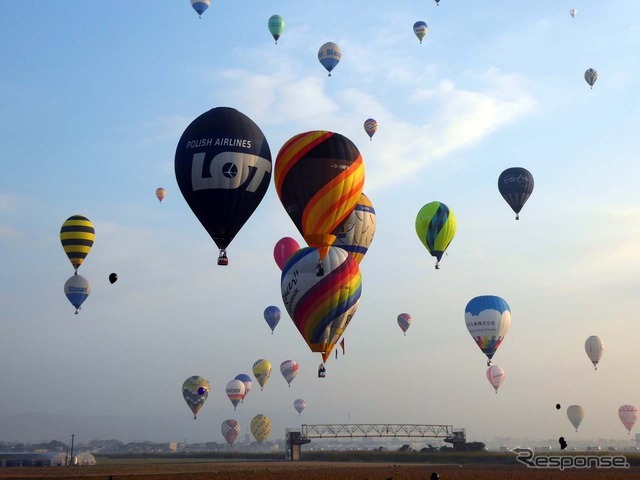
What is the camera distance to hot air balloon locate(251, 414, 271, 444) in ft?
419

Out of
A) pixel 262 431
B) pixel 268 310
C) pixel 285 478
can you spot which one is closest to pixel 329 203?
pixel 285 478

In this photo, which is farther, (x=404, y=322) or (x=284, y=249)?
(x=404, y=322)

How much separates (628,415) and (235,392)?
182 feet

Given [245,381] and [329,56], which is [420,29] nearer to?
[329,56]

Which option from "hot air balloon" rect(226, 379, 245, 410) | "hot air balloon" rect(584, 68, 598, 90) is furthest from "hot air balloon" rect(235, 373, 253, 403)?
"hot air balloon" rect(584, 68, 598, 90)

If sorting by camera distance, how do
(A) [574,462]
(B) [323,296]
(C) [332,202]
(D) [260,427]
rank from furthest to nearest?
(D) [260,427] < (A) [574,462] < (B) [323,296] < (C) [332,202]

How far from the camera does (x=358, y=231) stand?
210 ft

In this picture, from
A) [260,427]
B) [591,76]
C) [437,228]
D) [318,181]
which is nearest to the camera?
[318,181]

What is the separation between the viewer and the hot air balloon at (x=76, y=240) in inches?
3105

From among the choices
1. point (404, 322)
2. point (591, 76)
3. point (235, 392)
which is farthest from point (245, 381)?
point (591, 76)

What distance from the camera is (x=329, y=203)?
51938mm

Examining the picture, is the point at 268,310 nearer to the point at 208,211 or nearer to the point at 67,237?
the point at 67,237

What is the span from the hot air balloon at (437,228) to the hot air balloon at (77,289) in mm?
35552

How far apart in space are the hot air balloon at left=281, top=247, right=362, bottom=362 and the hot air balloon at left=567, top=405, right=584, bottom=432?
60.3m
